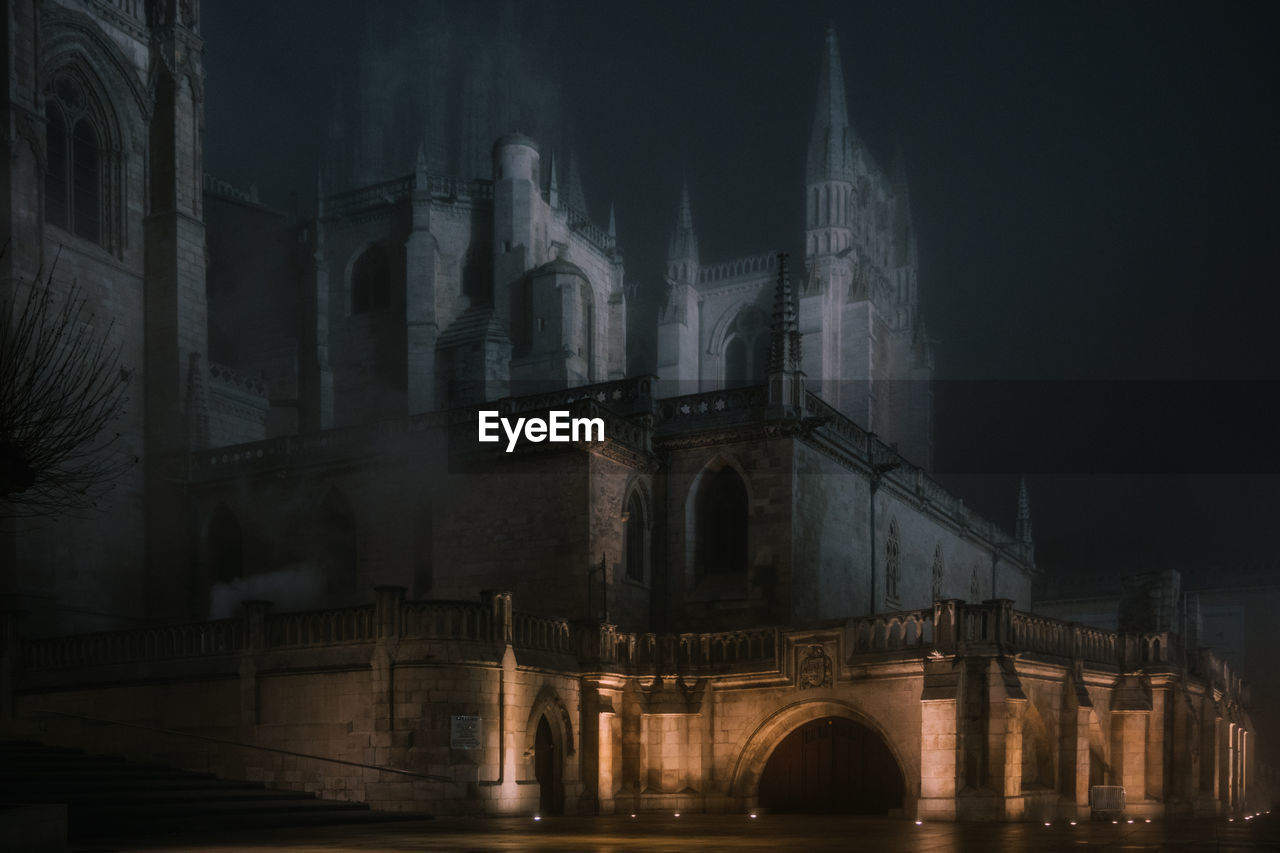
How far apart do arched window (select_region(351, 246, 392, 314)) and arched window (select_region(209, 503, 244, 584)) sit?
17.0 m

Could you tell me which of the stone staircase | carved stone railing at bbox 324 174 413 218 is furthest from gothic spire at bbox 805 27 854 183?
the stone staircase

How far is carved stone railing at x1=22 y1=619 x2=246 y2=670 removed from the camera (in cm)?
2664

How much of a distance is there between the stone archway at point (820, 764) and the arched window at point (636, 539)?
5.60 m

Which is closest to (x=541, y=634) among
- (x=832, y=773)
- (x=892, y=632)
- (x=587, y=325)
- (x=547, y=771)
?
(x=547, y=771)

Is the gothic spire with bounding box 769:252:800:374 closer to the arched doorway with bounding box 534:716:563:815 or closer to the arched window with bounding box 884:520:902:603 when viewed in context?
the arched window with bounding box 884:520:902:603

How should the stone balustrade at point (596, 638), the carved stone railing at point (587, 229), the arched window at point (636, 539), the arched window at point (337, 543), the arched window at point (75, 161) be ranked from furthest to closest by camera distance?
the carved stone railing at point (587, 229)
the arched window at point (75, 161)
the arched window at point (337, 543)
the arched window at point (636, 539)
the stone balustrade at point (596, 638)

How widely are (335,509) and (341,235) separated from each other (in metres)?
21.6

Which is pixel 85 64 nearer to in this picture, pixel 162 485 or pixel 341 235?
pixel 162 485

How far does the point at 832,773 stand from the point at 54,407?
51.6 ft

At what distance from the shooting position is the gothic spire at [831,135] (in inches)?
2657

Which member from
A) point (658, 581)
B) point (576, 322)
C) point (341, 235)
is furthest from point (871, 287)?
point (658, 581)

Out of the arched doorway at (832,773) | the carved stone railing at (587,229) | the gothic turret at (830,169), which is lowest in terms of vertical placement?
the arched doorway at (832,773)

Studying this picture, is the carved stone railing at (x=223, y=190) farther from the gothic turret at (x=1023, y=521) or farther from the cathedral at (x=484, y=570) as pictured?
the gothic turret at (x=1023, y=521)

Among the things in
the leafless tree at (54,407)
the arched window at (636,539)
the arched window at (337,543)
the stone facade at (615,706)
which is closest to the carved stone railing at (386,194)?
the leafless tree at (54,407)
